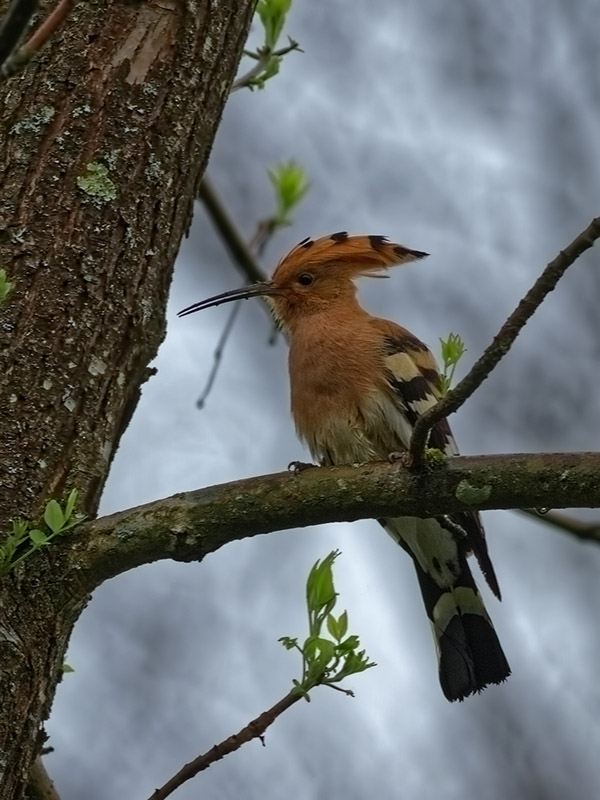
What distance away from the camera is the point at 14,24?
107 centimetres

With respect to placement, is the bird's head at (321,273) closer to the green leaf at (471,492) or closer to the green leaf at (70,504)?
the green leaf at (70,504)

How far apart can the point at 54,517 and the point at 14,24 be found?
104cm

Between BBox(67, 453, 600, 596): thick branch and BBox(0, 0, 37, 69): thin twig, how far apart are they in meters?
0.97

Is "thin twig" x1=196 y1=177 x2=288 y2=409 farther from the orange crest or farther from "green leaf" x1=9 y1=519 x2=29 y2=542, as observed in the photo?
"green leaf" x1=9 y1=519 x2=29 y2=542

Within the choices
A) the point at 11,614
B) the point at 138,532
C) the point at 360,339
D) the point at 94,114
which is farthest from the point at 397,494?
the point at 360,339

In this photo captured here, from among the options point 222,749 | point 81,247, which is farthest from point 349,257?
point 222,749

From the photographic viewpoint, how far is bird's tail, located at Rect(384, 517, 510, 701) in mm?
3035

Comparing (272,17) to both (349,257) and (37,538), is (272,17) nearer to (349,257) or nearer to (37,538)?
(349,257)

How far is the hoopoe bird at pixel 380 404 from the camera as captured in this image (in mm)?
3031

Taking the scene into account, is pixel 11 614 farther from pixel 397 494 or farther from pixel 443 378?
pixel 443 378

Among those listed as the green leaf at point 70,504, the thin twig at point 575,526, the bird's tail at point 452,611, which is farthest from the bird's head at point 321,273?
the green leaf at point 70,504

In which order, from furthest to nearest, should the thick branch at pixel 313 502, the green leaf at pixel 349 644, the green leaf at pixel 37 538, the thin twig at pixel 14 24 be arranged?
the green leaf at pixel 349 644 < the green leaf at pixel 37 538 < the thick branch at pixel 313 502 < the thin twig at pixel 14 24

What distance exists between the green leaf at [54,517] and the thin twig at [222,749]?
45 centimetres

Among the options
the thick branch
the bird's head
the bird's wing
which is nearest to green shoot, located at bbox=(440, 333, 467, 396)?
the thick branch
